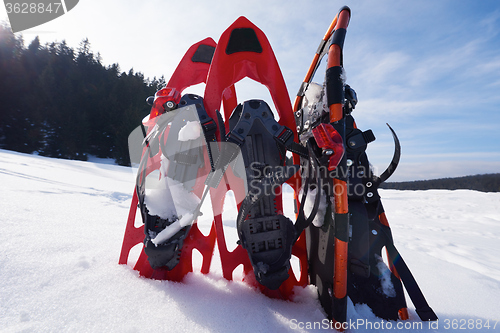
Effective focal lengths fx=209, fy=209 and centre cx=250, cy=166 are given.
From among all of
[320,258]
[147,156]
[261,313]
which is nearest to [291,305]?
[261,313]

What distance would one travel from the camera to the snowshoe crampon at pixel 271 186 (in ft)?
4.14

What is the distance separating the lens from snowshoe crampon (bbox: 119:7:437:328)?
126cm

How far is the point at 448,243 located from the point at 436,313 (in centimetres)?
240

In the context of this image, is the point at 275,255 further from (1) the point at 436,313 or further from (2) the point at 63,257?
(2) the point at 63,257

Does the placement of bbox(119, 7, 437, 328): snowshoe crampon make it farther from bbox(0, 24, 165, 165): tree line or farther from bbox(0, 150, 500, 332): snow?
bbox(0, 24, 165, 165): tree line

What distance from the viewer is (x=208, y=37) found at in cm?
223
